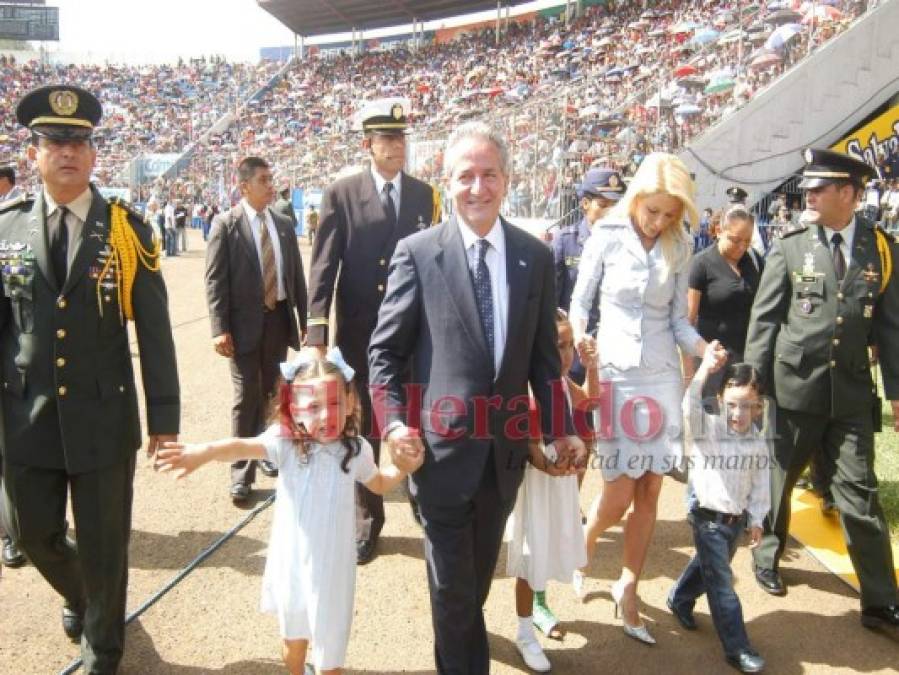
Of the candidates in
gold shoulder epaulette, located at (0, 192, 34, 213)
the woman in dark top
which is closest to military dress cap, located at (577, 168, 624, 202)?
the woman in dark top

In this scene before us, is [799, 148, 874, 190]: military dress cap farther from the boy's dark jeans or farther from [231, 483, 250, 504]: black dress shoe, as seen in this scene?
[231, 483, 250, 504]: black dress shoe

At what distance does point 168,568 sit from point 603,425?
2353 millimetres

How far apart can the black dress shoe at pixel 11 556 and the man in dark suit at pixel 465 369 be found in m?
2.48

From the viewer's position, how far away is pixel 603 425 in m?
3.69

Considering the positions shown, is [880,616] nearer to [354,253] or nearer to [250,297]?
[354,253]

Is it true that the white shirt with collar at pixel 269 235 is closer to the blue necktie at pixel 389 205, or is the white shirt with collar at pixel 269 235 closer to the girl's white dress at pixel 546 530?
the blue necktie at pixel 389 205

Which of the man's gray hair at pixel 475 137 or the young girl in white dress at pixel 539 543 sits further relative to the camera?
the young girl in white dress at pixel 539 543

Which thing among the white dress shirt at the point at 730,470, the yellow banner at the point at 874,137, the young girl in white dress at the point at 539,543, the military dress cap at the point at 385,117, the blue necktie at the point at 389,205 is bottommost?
the young girl in white dress at the point at 539,543

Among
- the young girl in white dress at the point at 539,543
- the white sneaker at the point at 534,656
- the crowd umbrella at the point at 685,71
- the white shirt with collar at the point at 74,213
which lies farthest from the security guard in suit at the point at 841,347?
the crowd umbrella at the point at 685,71

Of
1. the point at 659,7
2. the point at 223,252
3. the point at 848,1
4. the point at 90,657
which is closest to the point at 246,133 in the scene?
the point at 659,7

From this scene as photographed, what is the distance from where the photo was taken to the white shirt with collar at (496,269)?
2719 millimetres

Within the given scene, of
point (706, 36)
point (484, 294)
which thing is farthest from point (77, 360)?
point (706, 36)

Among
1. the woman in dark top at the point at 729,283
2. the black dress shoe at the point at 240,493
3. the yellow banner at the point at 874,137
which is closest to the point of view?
the black dress shoe at the point at 240,493

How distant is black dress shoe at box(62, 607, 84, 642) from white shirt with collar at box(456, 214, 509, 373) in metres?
2.15
